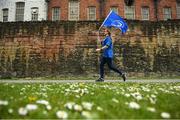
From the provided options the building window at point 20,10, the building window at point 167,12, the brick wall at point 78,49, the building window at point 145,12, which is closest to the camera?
the brick wall at point 78,49

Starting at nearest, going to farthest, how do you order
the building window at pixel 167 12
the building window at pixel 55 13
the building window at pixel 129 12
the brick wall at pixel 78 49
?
the brick wall at pixel 78 49 < the building window at pixel 55 13 < the building window at pixel 129 12 < the building window at pixel 167 12

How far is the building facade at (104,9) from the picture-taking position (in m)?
39.2

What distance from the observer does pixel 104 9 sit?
129 feet

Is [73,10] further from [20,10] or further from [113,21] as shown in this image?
[113,21]

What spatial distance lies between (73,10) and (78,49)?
23.0 m

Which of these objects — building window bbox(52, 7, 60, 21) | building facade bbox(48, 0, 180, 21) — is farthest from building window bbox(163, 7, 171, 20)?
building window bbox(52, 7, 60, 21)

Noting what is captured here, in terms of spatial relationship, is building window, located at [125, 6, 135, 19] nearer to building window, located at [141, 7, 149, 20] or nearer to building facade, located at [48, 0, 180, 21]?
building facade, located at [48, 0, 180, 21]

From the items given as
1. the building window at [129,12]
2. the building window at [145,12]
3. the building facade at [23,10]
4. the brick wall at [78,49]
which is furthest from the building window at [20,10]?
the brick wall at [78,49]

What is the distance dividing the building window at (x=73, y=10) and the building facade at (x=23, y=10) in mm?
3345

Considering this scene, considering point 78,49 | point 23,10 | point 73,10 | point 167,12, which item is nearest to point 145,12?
point 167,12

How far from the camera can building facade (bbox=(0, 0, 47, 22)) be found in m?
39.9

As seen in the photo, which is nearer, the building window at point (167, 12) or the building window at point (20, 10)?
the building window at point (167, 12)

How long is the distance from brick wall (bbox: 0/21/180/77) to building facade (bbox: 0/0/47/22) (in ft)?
72.9

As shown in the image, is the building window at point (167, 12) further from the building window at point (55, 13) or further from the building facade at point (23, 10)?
the building facade at point (23, 10)
